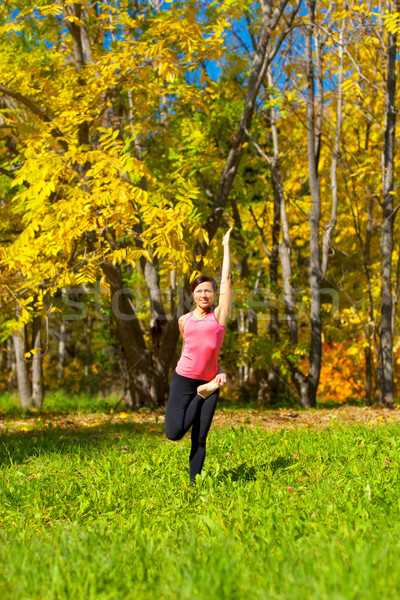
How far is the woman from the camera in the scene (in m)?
3.90

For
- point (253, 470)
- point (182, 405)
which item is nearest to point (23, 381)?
point (253, 470)

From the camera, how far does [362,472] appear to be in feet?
13.4

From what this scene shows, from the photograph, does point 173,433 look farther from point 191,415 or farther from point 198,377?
point 198,377

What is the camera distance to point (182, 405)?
395 centimetres

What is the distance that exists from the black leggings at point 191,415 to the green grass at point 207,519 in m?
0.17

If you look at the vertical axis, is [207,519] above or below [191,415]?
below

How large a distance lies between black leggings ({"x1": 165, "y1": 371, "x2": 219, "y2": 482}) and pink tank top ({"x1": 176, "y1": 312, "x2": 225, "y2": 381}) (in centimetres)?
7

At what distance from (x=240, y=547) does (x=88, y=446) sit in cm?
319

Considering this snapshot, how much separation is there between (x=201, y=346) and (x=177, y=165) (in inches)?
224

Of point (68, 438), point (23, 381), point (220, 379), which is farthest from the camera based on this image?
point (23, 381)

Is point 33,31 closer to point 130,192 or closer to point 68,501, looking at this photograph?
point 130,192

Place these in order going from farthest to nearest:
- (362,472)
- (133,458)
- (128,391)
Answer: (128,391), (133,458), (362,472)

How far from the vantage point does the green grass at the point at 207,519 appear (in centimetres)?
220

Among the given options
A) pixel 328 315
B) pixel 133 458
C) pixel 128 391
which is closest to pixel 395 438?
pixel 133 458
